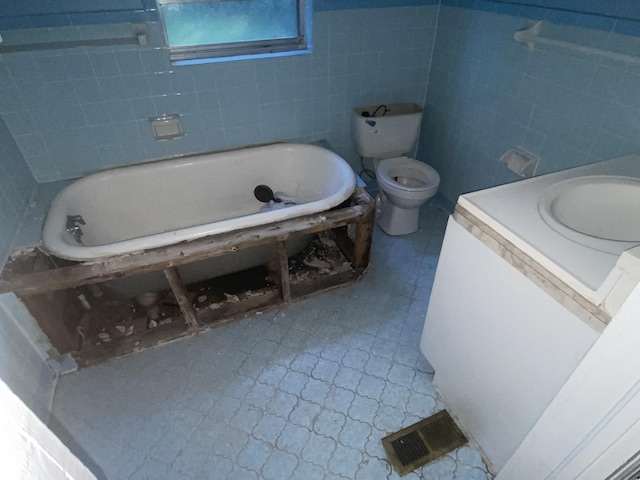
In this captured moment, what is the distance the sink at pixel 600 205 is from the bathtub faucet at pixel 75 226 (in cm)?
192

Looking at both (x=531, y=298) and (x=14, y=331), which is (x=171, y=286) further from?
(x=531, y=298)

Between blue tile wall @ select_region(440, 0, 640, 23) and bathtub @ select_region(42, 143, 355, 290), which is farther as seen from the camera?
bathtub @ select_region(42, 143, 355, 290)

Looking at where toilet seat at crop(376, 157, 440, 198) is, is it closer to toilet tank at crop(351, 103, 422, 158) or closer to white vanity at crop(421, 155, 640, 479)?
toilet tank at crop(351, 103, 422, 158)

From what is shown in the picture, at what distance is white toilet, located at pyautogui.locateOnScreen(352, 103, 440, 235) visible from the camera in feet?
7.56

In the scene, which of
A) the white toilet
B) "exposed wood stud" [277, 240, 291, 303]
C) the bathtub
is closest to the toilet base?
the white toilet

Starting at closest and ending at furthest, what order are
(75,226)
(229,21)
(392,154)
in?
(75,226) → (229,21) → (392,154)

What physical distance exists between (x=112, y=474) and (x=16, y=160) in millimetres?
1553

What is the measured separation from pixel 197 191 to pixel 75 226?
2.20 ft

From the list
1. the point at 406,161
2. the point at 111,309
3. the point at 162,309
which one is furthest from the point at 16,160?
the point at 406,161

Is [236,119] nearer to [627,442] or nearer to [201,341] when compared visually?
[201,341]

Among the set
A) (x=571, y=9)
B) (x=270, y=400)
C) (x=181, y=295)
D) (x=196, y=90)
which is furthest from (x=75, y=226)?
(x=571, y=9)

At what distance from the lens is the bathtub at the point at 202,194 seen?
1.75 metres

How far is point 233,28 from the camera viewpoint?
2070mm

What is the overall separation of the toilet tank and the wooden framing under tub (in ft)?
1.86
